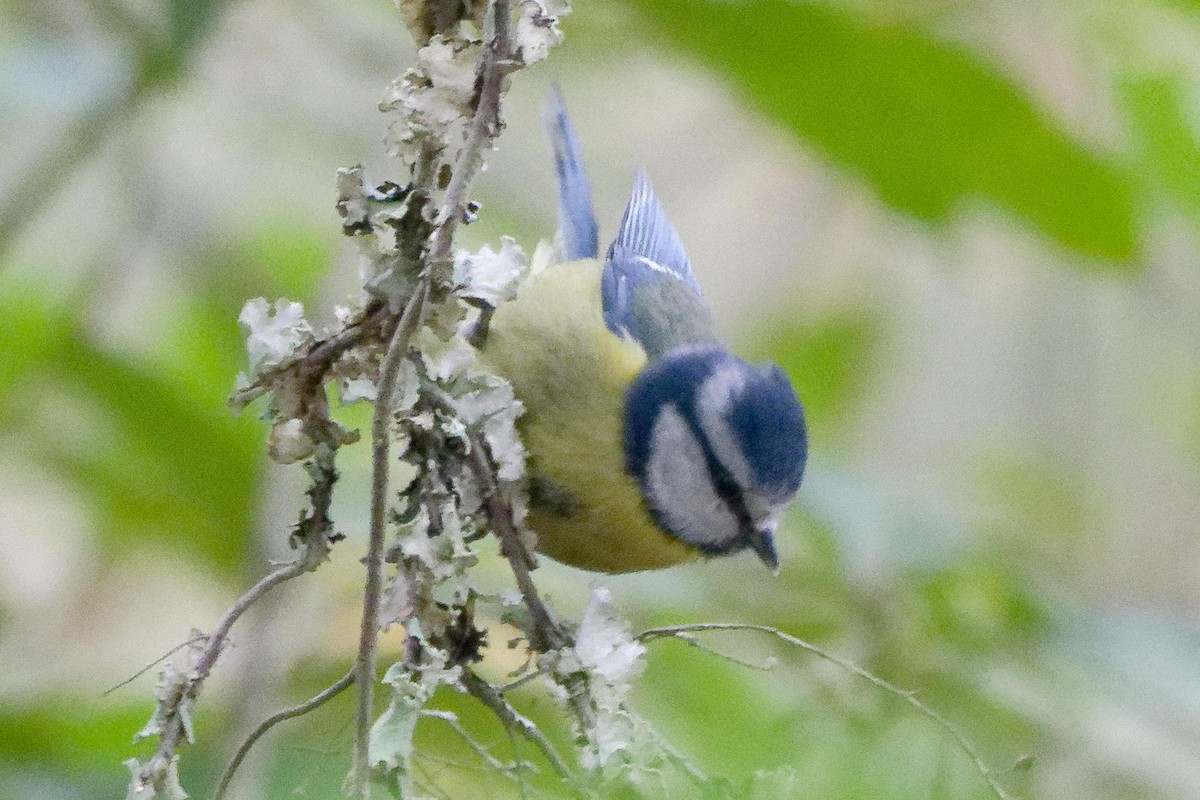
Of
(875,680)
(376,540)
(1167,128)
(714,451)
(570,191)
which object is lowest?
(875,680)

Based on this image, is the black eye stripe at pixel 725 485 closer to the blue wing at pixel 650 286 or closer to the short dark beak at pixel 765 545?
the short dark beak at pixel 765 545

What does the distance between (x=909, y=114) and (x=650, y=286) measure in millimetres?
467

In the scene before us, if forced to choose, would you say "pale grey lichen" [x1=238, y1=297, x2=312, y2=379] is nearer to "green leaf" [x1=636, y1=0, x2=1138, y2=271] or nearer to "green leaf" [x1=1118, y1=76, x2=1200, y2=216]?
"green leaf" [x1=636, y1=0, x2=1138, y2=271]

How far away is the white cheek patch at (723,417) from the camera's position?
4.69 ft

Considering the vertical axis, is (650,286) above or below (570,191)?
below

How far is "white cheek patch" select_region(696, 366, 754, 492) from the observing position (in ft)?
4.69

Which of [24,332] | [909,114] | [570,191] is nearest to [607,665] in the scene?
[909,114]

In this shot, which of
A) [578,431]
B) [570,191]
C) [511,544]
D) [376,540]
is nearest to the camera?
[376,540]

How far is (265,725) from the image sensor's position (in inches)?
25.7

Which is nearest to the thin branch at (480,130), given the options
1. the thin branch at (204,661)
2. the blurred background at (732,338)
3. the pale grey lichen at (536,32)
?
the pale grey lichen at (536,32)

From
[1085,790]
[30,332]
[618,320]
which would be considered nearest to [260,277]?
[30,332]

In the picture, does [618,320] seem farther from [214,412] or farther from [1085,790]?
[1085,790]

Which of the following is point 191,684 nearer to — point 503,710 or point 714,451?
point 503,710

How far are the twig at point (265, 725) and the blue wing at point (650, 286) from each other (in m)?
0.92
